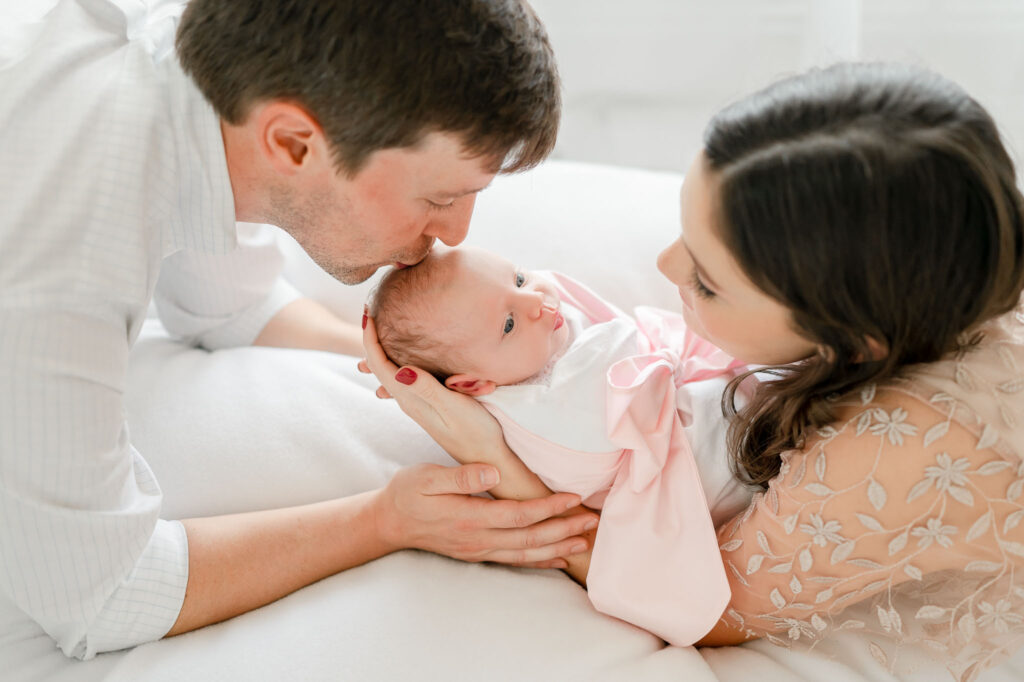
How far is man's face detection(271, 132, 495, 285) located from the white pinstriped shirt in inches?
6.0

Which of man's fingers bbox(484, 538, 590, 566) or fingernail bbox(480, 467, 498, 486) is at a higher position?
fingernail bbox(480, 467, 498, 486)

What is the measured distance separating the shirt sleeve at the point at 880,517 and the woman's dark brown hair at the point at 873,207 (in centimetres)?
11

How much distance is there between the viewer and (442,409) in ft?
5.10

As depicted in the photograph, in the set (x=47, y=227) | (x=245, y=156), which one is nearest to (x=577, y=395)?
(x=245, y=156)

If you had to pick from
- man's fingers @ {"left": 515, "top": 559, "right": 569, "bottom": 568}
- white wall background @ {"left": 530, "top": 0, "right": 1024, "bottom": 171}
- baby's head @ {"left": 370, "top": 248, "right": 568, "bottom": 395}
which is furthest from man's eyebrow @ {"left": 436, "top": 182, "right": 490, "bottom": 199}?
white wall background @ {"left": 530, "top": 0, "right": 1024, "bottom": 171}

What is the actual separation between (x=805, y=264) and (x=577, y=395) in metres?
0.51

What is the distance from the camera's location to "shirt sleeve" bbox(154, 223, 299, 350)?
1998 mm

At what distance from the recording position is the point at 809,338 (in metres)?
1.26

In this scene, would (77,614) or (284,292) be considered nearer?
(77,614)

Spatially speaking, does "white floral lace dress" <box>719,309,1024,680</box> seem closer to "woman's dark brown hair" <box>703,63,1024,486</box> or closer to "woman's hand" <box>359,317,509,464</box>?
"woman's dark brown hair" <box>703,63,1024,486</box>

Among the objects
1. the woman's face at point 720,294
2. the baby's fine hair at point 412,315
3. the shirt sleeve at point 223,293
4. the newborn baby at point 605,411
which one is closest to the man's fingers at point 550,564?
the newborn baby at point 605,411

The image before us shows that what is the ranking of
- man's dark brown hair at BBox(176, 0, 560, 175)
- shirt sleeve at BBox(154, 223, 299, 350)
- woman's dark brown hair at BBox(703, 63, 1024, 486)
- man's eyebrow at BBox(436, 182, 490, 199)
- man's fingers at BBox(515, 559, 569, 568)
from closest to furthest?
woman's dark brown hair at BBox(703, 63, 1024, 486) < man's dark brown hair at BBox(176, 0, 560, 175) < man's eyebrow at BBox(436, 182, 490, 199) < man's fingers at BBox(515, 559, 569, 568) < shirt sleeve at BBox(154, 223, 299, 350)

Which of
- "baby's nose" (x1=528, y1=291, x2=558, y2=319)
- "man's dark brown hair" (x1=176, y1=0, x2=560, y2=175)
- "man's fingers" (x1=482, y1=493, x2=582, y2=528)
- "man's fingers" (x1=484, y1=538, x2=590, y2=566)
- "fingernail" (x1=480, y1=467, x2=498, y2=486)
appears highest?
"man's dark brown hair" (x1=176, y1=0, x2=560, y2=175)

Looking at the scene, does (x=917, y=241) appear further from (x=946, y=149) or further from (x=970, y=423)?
(x=970, y=423)
